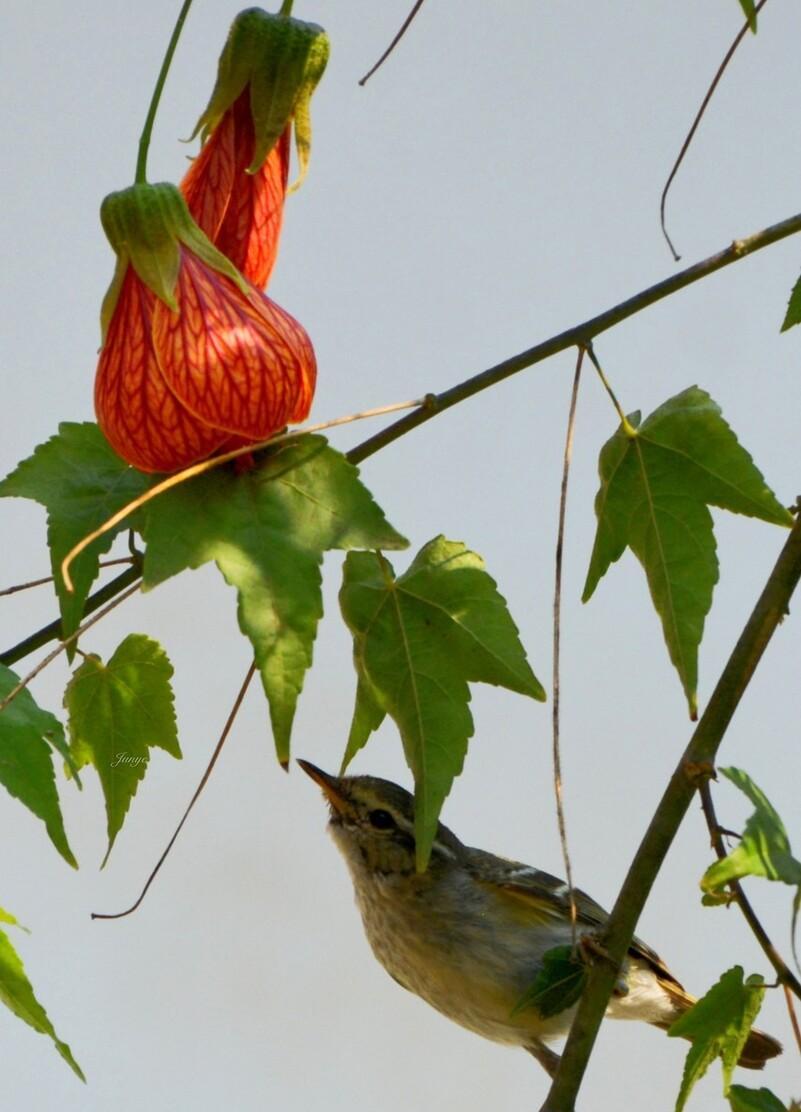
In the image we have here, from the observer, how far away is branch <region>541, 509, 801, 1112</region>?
0.50 m

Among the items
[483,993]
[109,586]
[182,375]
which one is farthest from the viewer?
[483,993]

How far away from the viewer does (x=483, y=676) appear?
0.58m

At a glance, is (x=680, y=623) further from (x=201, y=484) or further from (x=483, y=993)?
(x=483, y=993)

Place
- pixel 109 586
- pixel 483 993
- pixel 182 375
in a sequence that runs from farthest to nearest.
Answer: pixel 483 993 → pixel 109 586 → pixel 182 375

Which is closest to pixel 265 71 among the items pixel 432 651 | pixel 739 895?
pixel 432 651

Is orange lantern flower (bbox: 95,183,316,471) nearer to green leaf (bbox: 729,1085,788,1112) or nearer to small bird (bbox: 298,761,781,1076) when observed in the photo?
green leaf (bbox: 729,1085,788,1112)

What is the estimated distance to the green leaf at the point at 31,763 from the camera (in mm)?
557

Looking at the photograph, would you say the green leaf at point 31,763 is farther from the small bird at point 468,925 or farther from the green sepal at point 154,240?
the small bird at point 468,925

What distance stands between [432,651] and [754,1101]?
207 mm

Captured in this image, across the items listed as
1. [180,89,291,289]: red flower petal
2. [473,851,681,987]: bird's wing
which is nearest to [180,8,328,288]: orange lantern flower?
[180,89,291,289]: red flower petal

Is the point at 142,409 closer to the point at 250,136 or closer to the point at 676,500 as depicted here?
the point at 250,136

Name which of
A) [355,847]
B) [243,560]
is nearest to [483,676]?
[243,560]

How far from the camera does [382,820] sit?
1.42m

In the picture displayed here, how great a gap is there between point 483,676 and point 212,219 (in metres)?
0.20
